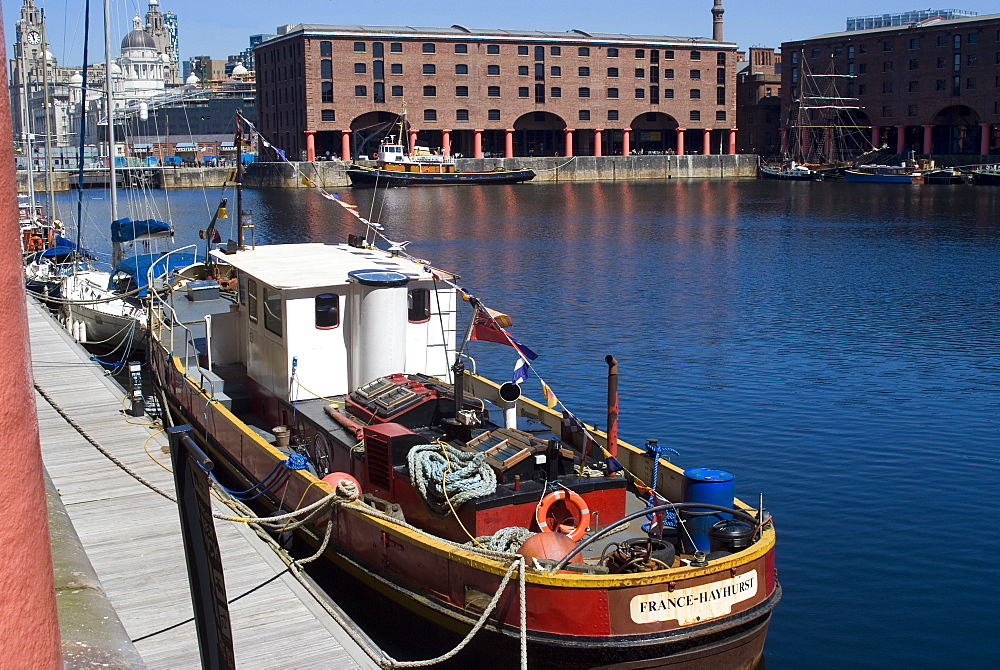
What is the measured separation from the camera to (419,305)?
15.7 m

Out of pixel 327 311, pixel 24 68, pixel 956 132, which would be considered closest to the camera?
pixel 327 311

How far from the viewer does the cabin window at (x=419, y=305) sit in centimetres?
1559

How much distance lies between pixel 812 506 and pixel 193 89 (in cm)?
18703

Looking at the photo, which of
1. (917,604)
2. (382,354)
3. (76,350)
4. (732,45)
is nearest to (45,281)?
(76,350)

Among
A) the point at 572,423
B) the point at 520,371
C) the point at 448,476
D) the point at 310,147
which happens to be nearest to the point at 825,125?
the point at 310,147

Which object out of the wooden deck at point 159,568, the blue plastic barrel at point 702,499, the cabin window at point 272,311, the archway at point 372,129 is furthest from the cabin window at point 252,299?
the archway at point 372,129

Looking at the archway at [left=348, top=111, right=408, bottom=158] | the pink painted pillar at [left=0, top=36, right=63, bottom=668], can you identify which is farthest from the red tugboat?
the archway at [left=348, top=111, right=408, bottom=158]

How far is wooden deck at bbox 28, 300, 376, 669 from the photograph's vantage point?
32.7 ft

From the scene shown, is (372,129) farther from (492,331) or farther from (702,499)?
(702,499)

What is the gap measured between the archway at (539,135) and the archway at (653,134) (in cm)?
749

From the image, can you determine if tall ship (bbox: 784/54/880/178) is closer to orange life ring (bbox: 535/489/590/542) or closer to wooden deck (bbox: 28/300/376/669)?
wooden deck (bbox: 28/300/376/669)

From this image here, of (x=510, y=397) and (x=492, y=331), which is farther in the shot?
(x=492, y=331)

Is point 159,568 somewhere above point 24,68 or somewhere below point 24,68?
below

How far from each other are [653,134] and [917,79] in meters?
29.3
